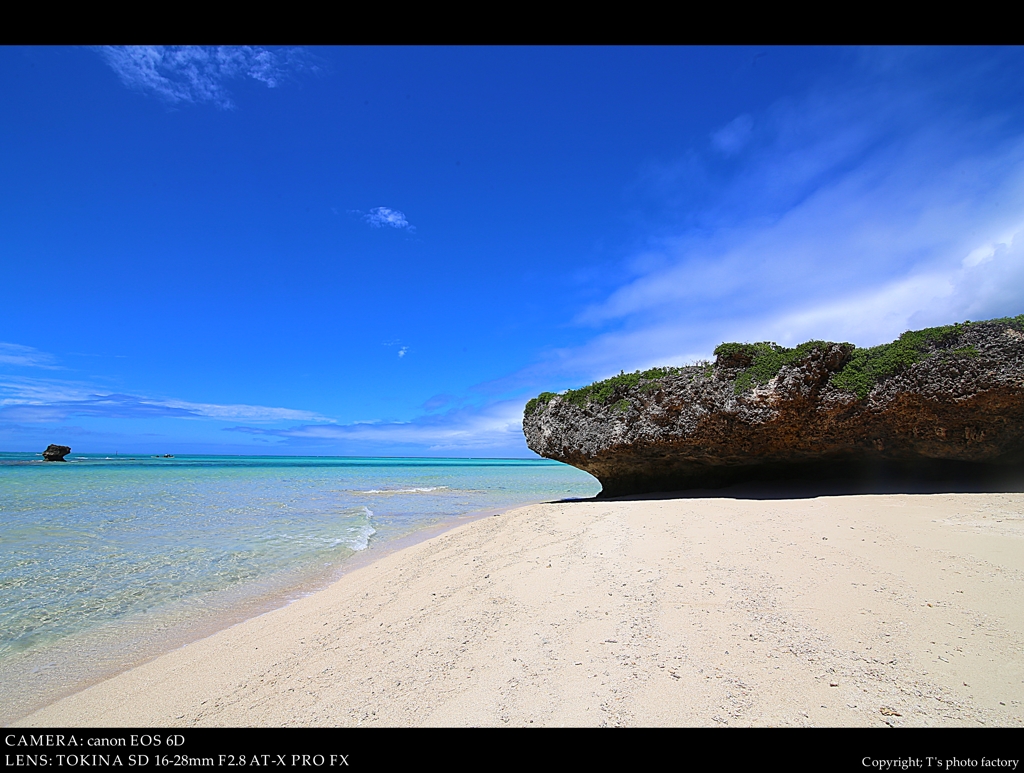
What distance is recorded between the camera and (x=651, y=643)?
11.9ft

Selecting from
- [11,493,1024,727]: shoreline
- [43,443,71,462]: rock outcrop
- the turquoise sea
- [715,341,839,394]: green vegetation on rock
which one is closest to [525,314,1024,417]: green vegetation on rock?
[715,341,839,394]: green vegetation on rock

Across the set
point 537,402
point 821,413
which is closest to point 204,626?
point 537,402

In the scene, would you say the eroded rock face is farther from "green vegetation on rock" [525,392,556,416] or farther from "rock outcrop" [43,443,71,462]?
"green vegetation on rock" [525,392,556,416]

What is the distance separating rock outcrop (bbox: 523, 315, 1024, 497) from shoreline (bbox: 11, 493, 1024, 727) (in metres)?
3.40

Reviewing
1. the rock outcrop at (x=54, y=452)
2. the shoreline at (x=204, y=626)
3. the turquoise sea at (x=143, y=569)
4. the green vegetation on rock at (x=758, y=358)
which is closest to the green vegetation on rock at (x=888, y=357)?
the green vegetation on rock at (x=758, y=358)

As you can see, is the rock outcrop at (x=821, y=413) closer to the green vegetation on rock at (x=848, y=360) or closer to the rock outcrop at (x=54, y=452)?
the green vegetation on rock at (x=848, y=360)

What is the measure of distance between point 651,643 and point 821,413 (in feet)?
31.8

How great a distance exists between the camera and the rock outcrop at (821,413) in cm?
917

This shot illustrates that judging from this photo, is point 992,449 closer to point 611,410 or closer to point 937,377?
point 937,377

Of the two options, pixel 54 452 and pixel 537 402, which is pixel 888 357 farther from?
pixel 54 452
